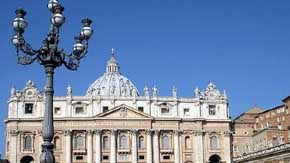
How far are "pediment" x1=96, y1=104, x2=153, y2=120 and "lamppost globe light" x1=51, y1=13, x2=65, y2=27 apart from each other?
174ft

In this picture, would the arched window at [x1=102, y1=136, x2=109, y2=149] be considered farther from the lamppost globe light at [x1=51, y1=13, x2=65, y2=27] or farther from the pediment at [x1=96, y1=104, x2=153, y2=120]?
the lamppost globe light at [x1=51, y1=13, x2=65, y2=27]

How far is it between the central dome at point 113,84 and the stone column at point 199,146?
14.2 meters

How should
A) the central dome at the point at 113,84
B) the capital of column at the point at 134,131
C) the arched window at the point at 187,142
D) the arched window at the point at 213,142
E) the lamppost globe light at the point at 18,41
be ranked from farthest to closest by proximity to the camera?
1. the central dome at the point at 113,84
2. the arched window at the point at 213,142
3. the arched window at the point at 187,142
4. the capital of column at the point at 134,131
5. the lamppost globe light at the point at 18,41

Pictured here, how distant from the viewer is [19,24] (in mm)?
18125

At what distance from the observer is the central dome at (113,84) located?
84.7m

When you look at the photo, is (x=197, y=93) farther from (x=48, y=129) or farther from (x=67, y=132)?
(x=48, y=129)

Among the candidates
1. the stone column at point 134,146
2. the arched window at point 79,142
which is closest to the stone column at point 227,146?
the stone column at point 134,146

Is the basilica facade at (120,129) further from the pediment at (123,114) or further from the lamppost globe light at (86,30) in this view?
the lamppost globe light at (86,30)

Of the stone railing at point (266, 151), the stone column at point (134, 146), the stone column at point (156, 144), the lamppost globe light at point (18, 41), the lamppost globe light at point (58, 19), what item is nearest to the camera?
the lamppost globe light at point (58, 19)

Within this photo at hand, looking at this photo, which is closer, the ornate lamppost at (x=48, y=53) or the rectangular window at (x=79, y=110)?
the ornate lamppost at (x=48, y=53)

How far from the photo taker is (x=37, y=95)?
72625 millimetres

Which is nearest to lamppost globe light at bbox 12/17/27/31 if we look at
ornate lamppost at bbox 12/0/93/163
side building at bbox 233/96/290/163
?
ornate lamppost at bbox 12/0/93/163

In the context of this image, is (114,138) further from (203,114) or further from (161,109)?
(203,114)

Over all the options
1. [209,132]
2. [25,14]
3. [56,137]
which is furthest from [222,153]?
[25,14]
